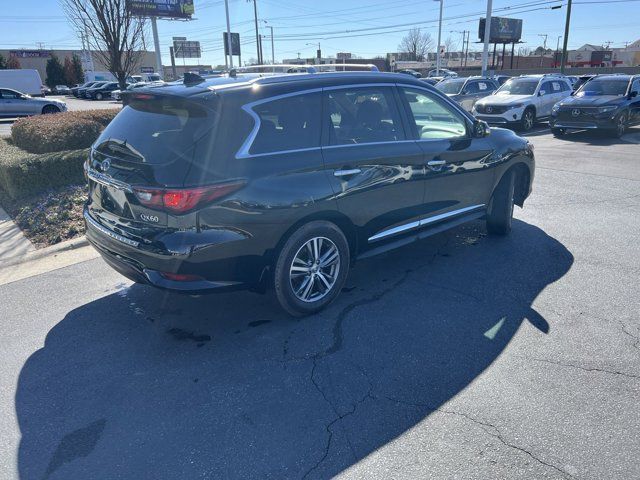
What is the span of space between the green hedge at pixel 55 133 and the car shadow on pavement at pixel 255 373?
18.4 feet

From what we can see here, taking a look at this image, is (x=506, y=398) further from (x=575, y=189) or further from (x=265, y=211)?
(x=575, y=189)

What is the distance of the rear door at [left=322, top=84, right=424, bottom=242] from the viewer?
13.0 feet

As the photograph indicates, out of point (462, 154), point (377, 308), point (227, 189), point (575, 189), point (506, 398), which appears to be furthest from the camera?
point (575, 189)

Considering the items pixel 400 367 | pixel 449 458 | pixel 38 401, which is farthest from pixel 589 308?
pixel 38 401

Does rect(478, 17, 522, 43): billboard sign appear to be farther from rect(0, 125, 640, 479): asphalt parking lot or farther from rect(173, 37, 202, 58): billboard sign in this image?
rect(0, 125, 640, 479): asphalt parking lot

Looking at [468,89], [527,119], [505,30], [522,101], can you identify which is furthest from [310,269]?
[505,30]

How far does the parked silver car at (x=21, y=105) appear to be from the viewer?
2339 cm

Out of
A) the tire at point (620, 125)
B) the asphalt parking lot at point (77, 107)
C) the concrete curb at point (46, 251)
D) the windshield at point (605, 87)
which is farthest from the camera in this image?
the asphalt parking lot at point (77, 107)

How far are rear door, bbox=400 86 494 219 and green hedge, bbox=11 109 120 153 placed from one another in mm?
7048

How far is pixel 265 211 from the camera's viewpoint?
11.4 ft

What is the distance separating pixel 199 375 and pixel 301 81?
2.34 metres

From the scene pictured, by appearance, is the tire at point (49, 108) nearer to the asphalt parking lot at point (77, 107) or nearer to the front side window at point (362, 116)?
the asphalt parking lot at point (77, 107)

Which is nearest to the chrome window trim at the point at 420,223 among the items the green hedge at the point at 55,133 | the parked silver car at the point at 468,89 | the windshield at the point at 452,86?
the green hedge at the point at 55,133

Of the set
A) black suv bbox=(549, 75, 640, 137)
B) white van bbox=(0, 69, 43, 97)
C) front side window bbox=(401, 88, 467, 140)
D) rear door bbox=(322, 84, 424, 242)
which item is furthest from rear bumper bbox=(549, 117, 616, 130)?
white van bbox=(0, 69, 43, 97)
